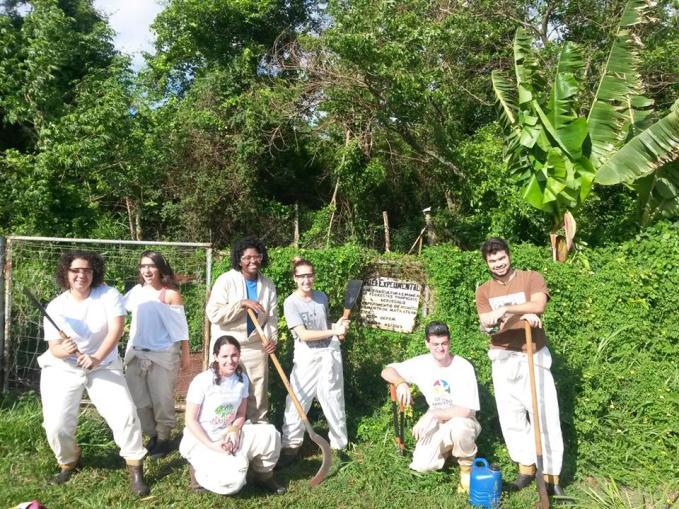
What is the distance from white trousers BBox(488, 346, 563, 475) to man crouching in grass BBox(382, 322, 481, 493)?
Answer: 0.73 ft

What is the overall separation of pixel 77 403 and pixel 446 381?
282 cm

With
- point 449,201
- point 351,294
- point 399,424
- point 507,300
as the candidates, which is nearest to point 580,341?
point 507,300

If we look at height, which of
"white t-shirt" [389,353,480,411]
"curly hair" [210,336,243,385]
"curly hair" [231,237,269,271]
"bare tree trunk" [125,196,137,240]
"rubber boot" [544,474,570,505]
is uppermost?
"bare tree trunk" [125,196,137,240]

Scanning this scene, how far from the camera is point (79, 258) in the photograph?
4.16 meters

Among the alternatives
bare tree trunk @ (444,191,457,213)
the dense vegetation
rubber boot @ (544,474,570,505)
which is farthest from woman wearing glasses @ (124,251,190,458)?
bare tree trunk @ (444,191,457,213)

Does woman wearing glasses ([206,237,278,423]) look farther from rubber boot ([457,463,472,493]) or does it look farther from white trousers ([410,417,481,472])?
rubber boot ([457,463,472,493])

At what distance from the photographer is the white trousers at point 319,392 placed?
4.73 m

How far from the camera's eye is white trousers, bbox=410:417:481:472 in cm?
411

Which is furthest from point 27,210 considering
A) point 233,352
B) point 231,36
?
point 233,352

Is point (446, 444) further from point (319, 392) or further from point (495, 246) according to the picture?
point (495, 246)

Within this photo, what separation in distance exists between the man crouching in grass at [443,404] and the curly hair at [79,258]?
2402mm

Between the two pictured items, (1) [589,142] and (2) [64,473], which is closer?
(2) [64,473]

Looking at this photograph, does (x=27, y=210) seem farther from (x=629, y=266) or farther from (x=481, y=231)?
(x=629, y=266)

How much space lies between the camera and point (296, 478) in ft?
14.6
